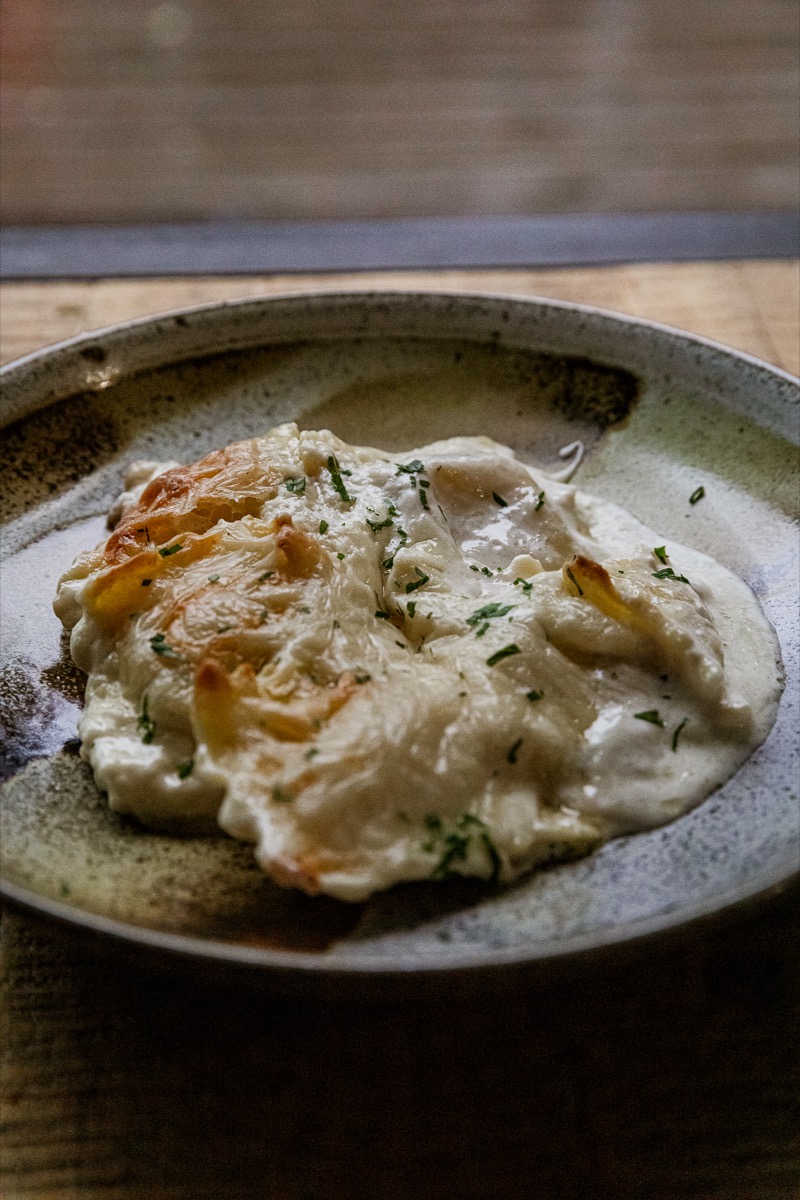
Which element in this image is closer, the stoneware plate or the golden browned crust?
the stoneware plate

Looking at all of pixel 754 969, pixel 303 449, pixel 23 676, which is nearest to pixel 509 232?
pixel 303 449

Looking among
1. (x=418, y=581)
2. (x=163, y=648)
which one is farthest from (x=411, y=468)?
(x=163, y=648)

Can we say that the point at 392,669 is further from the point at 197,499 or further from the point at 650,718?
the point at 197,499

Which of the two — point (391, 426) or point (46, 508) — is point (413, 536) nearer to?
point (391, 426)

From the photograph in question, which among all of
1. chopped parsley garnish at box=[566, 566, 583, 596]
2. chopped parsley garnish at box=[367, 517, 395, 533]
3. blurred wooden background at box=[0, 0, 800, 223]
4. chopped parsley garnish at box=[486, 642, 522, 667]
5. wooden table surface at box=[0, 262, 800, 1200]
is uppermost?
chopped parsley garnish at box=[566, 566, 583, 596]

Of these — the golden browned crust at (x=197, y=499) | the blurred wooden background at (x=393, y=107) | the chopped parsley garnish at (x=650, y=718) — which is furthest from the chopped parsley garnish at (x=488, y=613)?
the blurred wooden background at (x=393, y=107)

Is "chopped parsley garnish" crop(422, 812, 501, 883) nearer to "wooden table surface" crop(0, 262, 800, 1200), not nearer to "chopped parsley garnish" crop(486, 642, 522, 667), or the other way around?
"wooden table surface" crop(0, 262, 800, 1200)

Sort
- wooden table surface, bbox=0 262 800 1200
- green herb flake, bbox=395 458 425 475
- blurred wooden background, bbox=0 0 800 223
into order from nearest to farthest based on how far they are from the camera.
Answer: wooden table surface, bbox=0 262 800 1200, green herb flake, bbox=395 458 425 475, blurred wooden background, bbox=0 0 800 223

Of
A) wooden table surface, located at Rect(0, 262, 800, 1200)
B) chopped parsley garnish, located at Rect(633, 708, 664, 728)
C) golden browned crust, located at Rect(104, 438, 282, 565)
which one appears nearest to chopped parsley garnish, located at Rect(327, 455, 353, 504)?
golden browned crust, located at Rect(104, 438, 282, 565)
